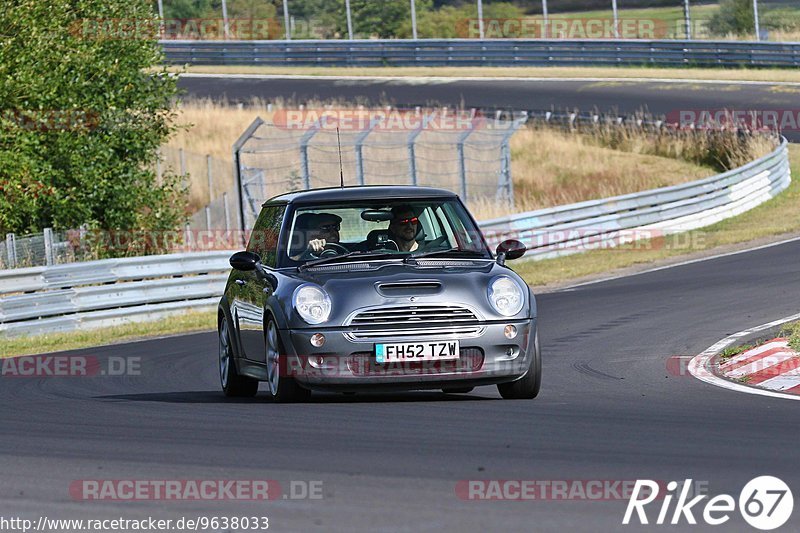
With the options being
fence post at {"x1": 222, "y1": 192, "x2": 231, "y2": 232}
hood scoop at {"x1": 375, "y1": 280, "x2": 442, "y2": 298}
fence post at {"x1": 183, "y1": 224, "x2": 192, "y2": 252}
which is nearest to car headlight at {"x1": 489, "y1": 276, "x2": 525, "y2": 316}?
hood scoop at {"x1": 375, "y1": 280, "x2": 442, "y2": 298}

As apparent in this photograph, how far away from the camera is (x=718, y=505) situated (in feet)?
19.1

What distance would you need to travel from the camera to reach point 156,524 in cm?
580

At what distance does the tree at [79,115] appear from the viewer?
22.7m

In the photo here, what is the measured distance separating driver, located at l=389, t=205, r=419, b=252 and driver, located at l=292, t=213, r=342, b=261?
1.31 ft

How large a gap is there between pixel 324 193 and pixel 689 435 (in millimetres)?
3969

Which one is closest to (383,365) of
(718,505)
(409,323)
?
(409,323)

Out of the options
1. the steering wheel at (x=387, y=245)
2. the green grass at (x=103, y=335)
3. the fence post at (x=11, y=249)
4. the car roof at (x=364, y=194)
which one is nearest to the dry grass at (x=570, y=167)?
the fence post at (x=11, y=249)

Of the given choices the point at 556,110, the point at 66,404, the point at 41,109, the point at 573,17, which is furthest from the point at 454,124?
the point at 66,404

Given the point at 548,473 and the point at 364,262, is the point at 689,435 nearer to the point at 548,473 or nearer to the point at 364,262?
the point at 548,473

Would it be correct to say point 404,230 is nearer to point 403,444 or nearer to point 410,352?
point 410,352

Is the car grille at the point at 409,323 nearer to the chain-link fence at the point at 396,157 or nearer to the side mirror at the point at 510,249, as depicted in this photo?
the side mirror at the point at 510,249

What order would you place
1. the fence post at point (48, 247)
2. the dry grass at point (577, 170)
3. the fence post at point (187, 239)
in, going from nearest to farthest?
the fence post at point (48, 247) → the fence post at point (187, 239) → the dry grass at point (577, 170)

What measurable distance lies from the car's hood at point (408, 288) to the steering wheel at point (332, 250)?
1.63 feet

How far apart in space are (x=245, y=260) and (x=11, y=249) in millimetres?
11097
